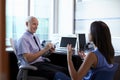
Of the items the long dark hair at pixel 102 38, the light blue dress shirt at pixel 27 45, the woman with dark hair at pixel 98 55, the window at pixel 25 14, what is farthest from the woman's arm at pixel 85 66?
the window at pixel 25 14

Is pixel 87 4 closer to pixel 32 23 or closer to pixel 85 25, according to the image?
pixel 85 25

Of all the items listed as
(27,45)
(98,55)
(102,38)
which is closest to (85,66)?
(98,55)

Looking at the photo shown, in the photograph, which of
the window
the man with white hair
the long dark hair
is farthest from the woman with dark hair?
the window

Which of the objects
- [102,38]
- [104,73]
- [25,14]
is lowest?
[104,73]

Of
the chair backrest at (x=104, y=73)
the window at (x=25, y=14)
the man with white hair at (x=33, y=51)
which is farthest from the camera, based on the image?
the window at (x=25, y=14)

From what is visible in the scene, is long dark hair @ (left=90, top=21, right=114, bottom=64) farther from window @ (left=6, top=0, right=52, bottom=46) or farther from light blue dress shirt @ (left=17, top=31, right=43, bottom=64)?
window @ (left=6, top=0, right=52, bottom=46)

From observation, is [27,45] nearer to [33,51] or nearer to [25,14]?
[33,51]

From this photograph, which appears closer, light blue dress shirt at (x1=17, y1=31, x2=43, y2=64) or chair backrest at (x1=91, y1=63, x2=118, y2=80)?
chair backrest at (x1=91, y1=63, x2=118, y2=80)

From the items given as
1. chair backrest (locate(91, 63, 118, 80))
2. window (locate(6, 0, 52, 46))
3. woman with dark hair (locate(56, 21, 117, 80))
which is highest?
window (locate(6, 0, 52, 46))

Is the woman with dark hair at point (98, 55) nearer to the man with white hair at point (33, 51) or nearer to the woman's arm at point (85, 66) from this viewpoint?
the woman's arm at point (85, 66)

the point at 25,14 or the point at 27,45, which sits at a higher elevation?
the point at 25,14

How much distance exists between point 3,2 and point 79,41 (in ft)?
8.83

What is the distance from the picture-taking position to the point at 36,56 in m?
2.35

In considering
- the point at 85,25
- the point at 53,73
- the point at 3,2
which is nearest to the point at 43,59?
the point at 53,73
